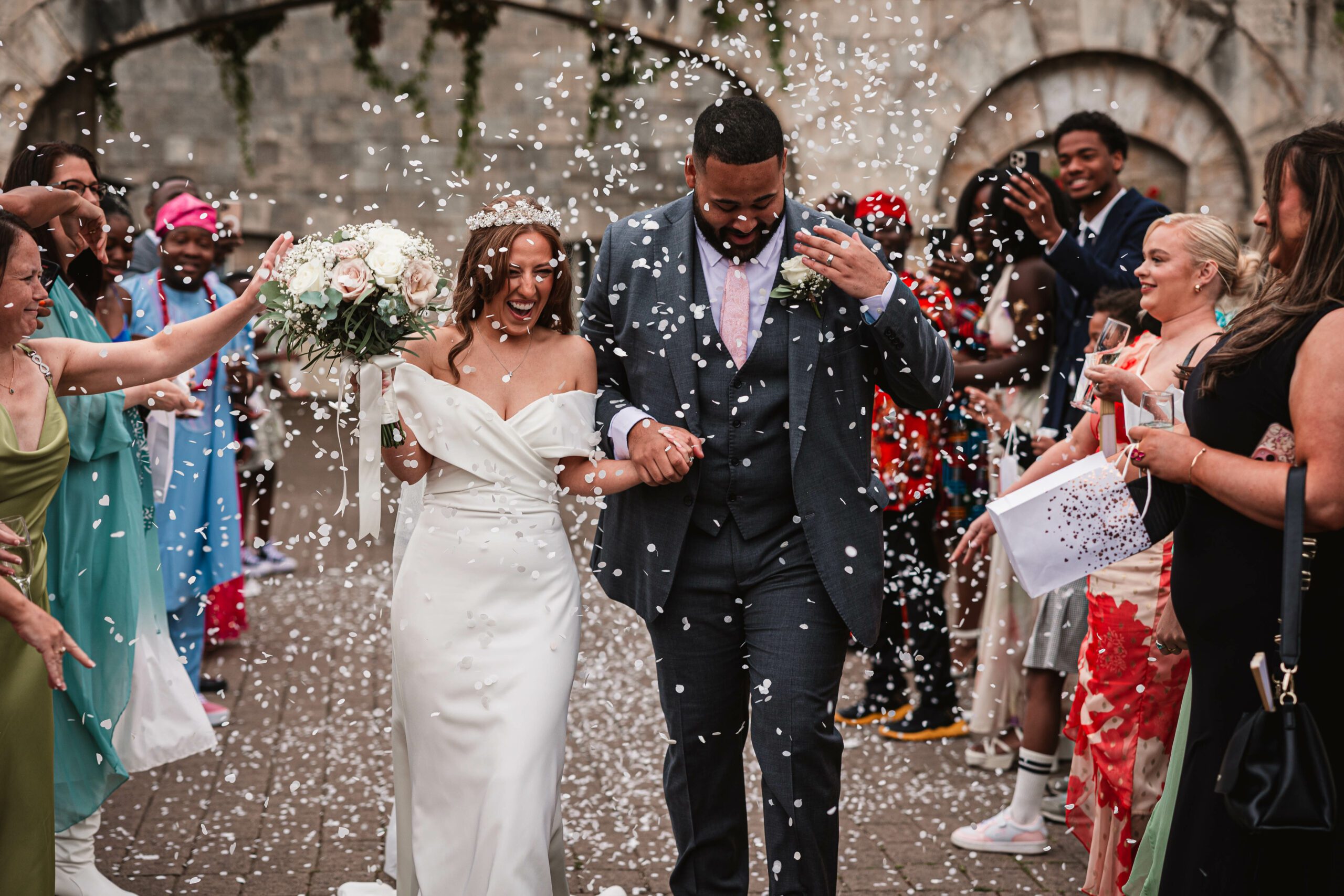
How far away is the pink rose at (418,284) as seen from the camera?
12.1ft

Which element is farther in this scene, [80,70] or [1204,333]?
[80,70]

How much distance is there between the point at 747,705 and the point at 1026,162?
3245 mm

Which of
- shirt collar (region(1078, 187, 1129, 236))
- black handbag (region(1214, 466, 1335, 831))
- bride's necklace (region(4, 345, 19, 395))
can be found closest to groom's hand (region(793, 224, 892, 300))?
black handbag (region(1214, 466, 1335, 831))

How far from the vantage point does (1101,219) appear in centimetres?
576

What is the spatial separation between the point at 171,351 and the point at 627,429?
132cm

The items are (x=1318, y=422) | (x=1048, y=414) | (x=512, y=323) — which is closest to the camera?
(x=1318, y=422)

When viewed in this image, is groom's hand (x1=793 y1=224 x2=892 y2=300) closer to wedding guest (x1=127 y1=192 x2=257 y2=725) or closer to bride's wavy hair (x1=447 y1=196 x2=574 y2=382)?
bride's wavy hair (x1=447 y1=196 x2=574 y2=382)

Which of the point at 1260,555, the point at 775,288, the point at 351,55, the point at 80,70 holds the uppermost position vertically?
the point at 351,55

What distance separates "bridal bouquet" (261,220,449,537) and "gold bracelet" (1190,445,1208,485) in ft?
6.73

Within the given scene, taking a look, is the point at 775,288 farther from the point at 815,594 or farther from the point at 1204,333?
the point at 1204,333

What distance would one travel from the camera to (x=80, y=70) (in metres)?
11.3

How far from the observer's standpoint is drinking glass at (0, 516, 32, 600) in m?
3.49

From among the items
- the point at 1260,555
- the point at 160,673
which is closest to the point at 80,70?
the point at 160,673

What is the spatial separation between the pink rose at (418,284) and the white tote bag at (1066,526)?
5.46 ft
